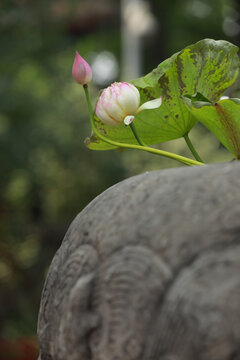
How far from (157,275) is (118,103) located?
0.37 meters

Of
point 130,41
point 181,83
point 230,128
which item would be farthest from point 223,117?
point 130,41

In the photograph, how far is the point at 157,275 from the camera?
851 millimetres

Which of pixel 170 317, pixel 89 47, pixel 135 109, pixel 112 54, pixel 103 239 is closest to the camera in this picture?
pixel 170 317

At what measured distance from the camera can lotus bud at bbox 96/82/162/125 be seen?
105 centimetres

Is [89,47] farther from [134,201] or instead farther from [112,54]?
[134,201]

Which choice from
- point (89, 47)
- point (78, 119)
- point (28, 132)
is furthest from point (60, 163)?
point (89, 47)

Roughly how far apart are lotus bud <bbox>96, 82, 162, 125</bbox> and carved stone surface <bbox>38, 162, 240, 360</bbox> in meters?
0.14

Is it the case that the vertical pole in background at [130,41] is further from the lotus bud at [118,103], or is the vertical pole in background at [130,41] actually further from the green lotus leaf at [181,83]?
the lotus bud at [118,103]

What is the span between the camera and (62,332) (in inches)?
37.6

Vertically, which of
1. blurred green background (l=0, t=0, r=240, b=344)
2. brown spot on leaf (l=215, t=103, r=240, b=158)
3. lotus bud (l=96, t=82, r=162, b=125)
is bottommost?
blurred green background (l=0, t=0, r=240, b=344)

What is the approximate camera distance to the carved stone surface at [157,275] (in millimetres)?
804

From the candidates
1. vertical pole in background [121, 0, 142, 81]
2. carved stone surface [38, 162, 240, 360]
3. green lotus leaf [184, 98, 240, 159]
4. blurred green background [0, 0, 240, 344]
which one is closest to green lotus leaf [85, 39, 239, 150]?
green lotus leaf [184, 98, 240, 159]

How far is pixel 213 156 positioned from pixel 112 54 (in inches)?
257

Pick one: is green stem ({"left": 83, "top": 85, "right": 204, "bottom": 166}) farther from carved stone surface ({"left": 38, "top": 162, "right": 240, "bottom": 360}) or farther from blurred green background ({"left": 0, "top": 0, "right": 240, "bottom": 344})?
blurred green background ({"left": 0, "top": 0, "right": 240, "bottom": 344})
